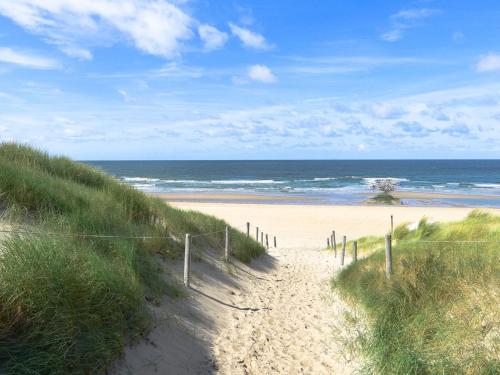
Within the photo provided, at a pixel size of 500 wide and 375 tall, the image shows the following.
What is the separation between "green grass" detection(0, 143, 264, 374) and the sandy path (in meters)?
1.36

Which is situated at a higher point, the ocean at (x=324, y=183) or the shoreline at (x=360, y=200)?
the ocean at (x=324, y=183)

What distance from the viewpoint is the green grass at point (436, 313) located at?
482 cm

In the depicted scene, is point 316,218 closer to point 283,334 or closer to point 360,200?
point 360,200

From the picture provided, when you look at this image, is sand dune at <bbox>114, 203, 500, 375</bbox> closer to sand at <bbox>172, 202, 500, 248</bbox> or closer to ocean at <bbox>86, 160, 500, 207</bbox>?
sand at <bbox>172, 202, 500, 248</bbox>

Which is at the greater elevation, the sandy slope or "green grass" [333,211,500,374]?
"green grass" [333,211,500,374]

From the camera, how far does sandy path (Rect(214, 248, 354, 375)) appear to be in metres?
5.89

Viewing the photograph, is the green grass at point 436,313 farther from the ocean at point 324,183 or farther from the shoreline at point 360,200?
the shoreline at point 360,200

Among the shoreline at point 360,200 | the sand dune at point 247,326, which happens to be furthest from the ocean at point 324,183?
the sand dune at point 247,326

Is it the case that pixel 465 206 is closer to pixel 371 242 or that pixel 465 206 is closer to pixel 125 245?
pixel 371 242

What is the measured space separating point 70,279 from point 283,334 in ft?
12.9

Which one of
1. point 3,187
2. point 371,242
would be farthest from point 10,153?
point 371,242

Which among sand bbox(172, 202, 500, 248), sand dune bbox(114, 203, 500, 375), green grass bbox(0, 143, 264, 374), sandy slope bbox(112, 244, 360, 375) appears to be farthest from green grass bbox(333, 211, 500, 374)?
sand bbox(172, 202, 500, 248)

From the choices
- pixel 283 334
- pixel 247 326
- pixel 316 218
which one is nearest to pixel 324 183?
pixel 316 218

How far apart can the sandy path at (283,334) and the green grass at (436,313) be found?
673mm
